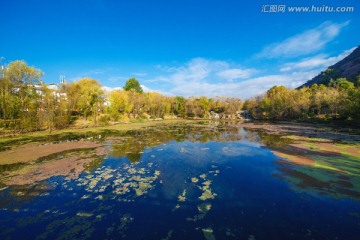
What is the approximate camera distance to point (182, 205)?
9.28 m

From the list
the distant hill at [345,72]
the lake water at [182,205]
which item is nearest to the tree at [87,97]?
the lake water at [182,205]

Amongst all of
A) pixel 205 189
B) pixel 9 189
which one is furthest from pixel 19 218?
pixel 205 189

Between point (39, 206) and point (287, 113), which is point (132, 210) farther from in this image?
point (287, 113)

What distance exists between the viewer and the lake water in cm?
735

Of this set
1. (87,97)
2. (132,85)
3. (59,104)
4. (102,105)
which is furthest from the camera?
(132,85)

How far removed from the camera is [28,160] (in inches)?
674

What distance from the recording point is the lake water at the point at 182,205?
7348 mm

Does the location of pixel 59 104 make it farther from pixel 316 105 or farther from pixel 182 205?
pixel 316 105

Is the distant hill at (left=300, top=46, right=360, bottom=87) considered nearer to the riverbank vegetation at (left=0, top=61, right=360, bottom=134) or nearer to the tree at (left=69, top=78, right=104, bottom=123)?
the riverbank vegetation at (left=0, top=61, right=360, bottom=134)

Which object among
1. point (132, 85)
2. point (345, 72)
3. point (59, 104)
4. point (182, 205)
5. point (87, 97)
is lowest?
point (182, 205)

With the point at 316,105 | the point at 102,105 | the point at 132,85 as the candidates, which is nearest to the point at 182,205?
the point at 102,105

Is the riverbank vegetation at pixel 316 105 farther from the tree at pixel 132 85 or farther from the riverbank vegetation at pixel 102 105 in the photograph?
the tree at pixel 132 85

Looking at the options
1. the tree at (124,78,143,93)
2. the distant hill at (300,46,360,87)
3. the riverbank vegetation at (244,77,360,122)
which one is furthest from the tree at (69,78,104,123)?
the distant hill at (300,46,360,87)

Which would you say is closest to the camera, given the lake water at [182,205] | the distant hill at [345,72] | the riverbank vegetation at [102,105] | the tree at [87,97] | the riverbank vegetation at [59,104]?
the lake water at [182,205]
